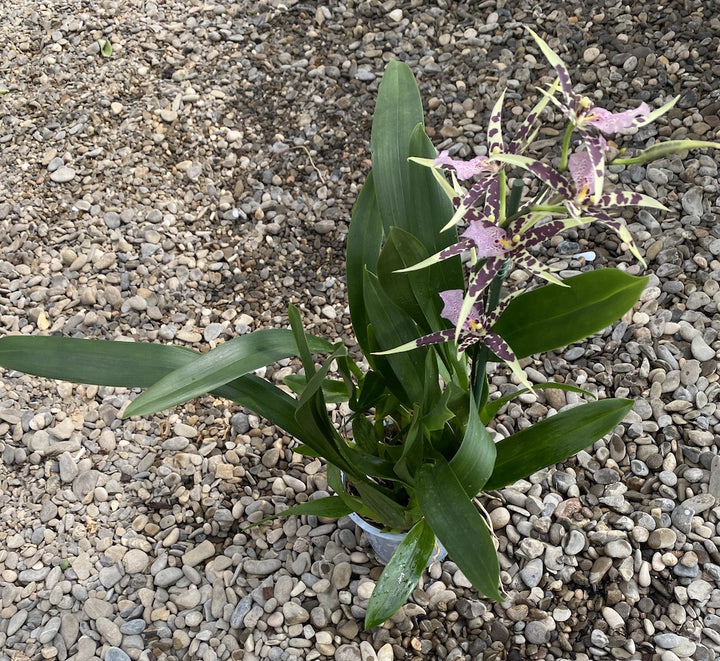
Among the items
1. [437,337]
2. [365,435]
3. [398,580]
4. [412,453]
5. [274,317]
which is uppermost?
[437,337]

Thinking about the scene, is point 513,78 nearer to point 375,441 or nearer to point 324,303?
point 324,303

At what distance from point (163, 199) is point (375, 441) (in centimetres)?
119

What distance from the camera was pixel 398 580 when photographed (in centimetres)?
114

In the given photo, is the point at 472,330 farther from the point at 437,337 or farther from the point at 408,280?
the point at 408,280

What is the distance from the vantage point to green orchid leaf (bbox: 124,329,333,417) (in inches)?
36.5

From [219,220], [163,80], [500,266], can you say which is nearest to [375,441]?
[500,266]

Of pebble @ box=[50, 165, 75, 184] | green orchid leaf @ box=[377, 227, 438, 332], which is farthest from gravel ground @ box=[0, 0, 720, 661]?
green orchid leaf @ box=[377, 227, 438, 332]

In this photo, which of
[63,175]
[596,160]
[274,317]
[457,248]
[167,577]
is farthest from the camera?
[63,175]

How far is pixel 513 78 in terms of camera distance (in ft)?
7.25

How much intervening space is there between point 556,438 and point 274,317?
0.95m

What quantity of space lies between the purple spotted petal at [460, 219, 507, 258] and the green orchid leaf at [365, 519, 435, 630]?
57 centimetres

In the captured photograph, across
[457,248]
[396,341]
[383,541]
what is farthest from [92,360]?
[383,541]

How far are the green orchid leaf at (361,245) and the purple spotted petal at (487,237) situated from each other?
41 centimetres

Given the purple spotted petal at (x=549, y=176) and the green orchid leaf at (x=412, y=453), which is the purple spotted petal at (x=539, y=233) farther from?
the green orchid leaf at (x=412, y=453)
